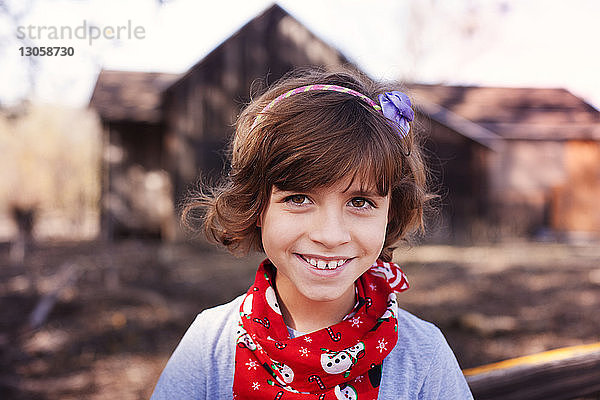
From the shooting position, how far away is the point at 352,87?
4.98ft

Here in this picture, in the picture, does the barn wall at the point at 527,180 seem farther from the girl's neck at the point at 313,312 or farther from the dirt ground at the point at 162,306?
the girl's neck at the point at 313,312

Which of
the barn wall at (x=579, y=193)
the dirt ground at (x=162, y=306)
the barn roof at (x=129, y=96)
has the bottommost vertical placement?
the dirt ground at (x=162, y=306)

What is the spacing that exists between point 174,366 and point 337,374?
426 millimetres

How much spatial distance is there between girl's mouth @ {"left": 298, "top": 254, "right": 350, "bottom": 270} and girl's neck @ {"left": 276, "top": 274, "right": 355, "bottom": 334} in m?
0.17

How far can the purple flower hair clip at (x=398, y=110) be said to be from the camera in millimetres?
1473

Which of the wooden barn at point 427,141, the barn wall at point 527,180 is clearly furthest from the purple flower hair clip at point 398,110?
the barn wall at point 527,180

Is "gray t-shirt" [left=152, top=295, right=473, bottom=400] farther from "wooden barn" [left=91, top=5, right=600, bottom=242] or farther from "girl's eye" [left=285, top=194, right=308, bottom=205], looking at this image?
"wooden barn" [left=91, top=5, right=600, bottom=242]

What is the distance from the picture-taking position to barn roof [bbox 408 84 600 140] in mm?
14695

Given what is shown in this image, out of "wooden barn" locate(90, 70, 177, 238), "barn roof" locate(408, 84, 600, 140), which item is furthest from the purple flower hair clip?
"barn roof" locate(408, 84, 600, 140)

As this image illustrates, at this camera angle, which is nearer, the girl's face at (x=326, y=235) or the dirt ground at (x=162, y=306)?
the girl's face at (x=326, y=235)

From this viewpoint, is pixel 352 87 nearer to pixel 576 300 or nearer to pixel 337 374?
pixel 337 374

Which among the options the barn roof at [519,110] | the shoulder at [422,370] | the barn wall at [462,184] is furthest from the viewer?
the barn roof at [519,110]

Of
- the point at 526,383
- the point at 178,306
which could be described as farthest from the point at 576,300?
the point at 526,383

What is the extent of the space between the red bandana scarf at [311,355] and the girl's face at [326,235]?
4.6 inches
